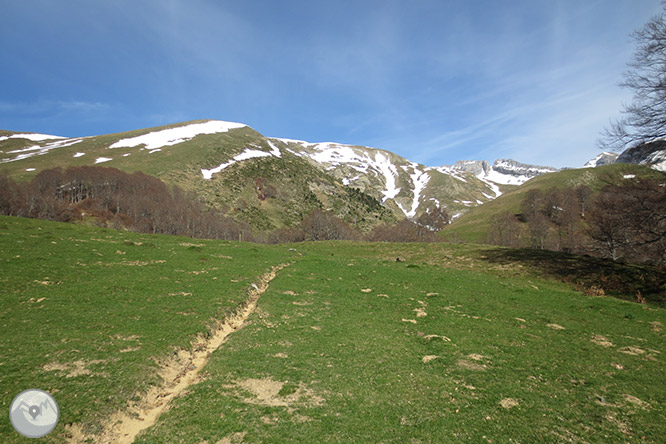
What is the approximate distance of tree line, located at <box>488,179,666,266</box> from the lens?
2297 cm

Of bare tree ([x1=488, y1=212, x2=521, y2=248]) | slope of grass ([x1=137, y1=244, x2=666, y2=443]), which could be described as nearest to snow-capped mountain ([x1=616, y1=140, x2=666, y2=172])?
slope of grass ([x1=137, y1=244, x2=666, y2=443])

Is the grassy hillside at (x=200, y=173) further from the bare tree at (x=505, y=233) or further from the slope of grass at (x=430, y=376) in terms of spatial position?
the slope of grass at (x=430, y=376)

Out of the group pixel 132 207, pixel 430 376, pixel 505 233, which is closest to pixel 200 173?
pixel 132 207

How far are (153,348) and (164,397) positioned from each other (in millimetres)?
2615

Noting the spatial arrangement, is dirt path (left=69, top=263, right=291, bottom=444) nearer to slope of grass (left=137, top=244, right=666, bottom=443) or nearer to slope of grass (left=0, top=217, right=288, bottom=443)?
slope of grass (left=0, top=217, right=288, bottom=443)

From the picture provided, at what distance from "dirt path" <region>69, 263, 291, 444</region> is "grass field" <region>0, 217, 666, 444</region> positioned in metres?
0.27

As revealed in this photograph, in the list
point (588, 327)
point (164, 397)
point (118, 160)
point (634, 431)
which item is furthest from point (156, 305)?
point (118, 160)

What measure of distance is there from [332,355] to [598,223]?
50.5 meters

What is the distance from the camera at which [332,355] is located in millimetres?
12375

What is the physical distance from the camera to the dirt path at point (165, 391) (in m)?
7.71

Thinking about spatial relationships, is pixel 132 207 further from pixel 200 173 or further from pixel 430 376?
pixel 430 376

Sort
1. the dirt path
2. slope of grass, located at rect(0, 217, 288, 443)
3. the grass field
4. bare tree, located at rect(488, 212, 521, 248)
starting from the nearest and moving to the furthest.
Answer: the dirt path → the grass field → slope of grass, located at rect(0, 217, 288, 443) → bare tree, located at rect(488, 212, 521, 248)

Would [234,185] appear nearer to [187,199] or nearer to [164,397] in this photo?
[187,199]

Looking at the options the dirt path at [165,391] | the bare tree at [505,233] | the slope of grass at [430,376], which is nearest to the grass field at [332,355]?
the slope of grass at [430,376]
